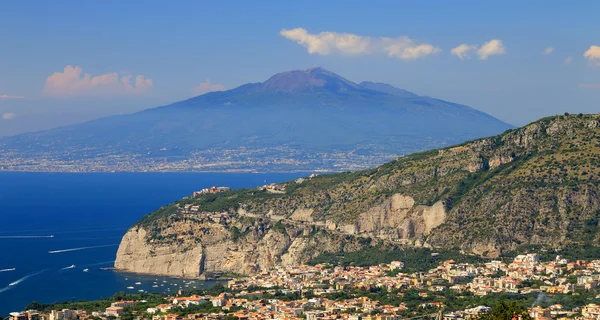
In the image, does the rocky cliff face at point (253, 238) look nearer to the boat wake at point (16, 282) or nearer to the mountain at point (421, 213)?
the mountain at point (421, 213)

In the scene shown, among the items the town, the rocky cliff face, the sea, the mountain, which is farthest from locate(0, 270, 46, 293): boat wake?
the town

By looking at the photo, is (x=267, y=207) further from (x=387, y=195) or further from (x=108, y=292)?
(x=108, y=292)

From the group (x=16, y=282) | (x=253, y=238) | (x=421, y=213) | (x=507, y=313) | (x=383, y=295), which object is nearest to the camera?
(x=507, y=313)

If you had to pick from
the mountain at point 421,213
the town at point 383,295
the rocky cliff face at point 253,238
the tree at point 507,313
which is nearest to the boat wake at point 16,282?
the rocky cliff face at point 253,238

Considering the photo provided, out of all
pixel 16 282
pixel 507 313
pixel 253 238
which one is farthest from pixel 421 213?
pixel 507 313

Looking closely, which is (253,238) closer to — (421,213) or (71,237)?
(421,213)

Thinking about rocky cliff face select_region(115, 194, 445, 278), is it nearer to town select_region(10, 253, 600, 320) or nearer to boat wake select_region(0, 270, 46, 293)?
boat wake select_region(0, 270, 46, 293)

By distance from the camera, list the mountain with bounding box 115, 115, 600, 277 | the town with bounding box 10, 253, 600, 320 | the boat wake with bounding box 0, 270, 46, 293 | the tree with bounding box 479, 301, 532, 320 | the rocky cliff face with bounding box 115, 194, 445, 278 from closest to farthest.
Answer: the tree with bounding box 479, 301, 532, 320
the town with bounding box 10, 253, 600, 320
the mountain with bounding box 115, 115, 600, 277
the boat wake with bounding box 0, 270, 46, 293
the rocky cliff face with bounding box 115, 194, 445, 278
